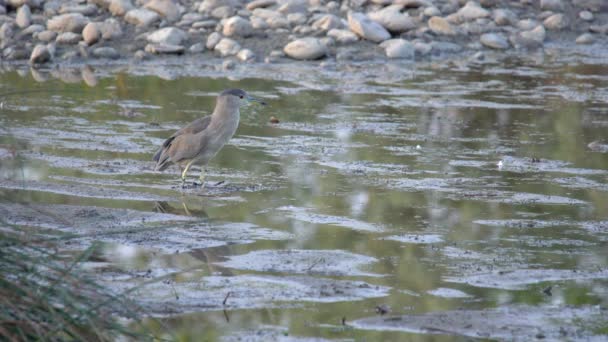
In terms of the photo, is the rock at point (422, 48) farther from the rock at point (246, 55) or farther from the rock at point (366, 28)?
the rock at point (246, 55)

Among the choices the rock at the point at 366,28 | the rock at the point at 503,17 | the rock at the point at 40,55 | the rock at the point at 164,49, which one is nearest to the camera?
the rock at the point at 40,55

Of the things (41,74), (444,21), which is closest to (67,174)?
(41,74)

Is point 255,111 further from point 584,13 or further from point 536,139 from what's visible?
point 584,13

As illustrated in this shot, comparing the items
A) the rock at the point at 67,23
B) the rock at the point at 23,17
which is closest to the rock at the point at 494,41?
the rock at the point at 67,23

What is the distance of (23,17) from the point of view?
742 inches

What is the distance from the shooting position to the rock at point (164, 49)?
18281mm

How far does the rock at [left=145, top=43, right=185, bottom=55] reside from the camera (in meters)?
18.3

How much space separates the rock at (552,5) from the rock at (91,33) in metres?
8.94

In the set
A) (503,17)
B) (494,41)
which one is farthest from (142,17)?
(503,17)

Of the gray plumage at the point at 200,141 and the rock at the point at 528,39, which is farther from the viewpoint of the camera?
the rock at the point at 528,39

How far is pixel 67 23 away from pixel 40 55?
53.4 inches

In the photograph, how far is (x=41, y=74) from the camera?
16641 millimetres

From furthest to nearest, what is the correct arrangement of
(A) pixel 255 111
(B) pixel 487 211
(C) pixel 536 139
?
(A) pixel 255 111
(C) pixel 536 139
(B) pixel 487 211

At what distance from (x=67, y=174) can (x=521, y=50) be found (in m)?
12.4
